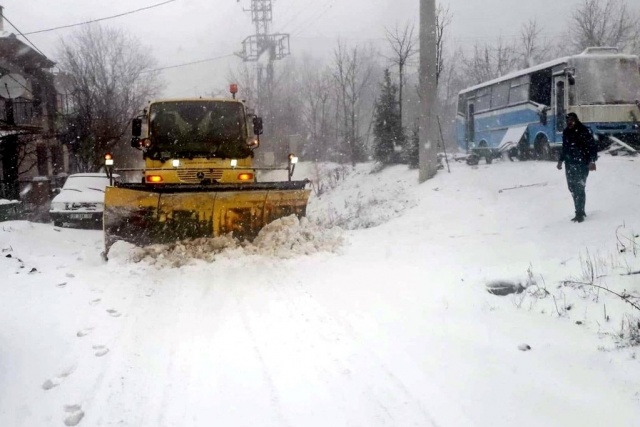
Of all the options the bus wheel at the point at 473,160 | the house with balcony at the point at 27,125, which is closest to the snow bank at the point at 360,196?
the bus wheel at the point at 473,160

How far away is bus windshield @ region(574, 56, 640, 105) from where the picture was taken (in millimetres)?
15859

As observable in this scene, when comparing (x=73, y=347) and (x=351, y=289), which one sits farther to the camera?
(x=351, y=289)

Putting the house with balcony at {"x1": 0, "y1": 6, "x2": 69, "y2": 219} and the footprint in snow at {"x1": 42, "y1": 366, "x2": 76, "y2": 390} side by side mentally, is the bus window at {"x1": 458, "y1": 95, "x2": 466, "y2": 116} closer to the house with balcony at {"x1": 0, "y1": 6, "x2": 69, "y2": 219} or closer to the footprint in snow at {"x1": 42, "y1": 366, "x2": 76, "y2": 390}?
the house with balcony at {"x1": 0, "y1": 6, "x2": 69, "y2": 219}

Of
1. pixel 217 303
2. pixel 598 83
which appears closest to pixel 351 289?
pixel 217 303

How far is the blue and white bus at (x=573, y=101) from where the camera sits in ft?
52.0

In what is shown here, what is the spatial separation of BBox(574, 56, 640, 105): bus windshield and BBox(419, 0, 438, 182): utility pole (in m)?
4.36

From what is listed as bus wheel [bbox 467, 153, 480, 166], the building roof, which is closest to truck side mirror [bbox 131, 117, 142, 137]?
bus wheel [bbox 467, 153, 480, 166]

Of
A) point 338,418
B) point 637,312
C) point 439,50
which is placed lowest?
point 338,418

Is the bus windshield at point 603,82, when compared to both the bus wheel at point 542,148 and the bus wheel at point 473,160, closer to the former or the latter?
the bus wheel at point 542,148

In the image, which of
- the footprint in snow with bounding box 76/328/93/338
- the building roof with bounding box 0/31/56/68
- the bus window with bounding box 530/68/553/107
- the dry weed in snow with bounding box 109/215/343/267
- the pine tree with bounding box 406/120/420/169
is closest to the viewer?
the footprint in snow with bounding box 76/328/93/338

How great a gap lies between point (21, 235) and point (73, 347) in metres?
7.49

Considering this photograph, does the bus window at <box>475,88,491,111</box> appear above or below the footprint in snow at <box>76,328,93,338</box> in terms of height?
above

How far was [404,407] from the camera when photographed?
3395 millimetres

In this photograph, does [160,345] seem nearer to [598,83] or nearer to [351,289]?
[351,289]
